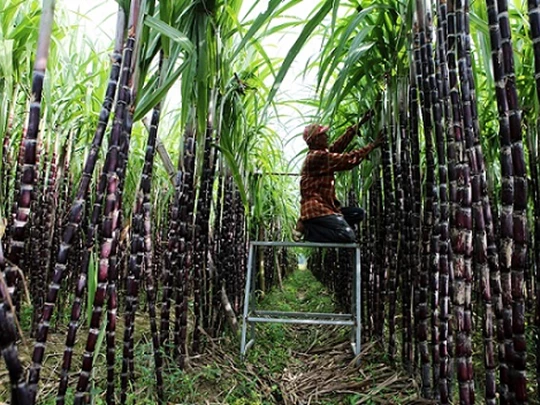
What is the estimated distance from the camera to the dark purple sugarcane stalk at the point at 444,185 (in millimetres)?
1134

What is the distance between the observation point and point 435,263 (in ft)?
4.64

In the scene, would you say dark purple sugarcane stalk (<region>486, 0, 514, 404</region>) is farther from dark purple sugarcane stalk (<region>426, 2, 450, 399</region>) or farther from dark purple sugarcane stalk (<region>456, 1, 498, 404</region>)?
dark purple sugarcane stalk (<region>426, 2, 450, 399</region>)

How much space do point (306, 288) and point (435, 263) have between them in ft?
16.7

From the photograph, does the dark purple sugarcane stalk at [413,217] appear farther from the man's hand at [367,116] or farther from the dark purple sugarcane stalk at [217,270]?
the dark purple sugarcane stalk at [217,270]

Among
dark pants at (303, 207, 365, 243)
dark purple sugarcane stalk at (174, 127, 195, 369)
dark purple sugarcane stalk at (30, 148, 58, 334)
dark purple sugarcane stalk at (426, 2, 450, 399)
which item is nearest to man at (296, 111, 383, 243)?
dark pants at (303, 207, 365, 243)

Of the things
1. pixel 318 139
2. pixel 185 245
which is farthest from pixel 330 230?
pixel 185 245

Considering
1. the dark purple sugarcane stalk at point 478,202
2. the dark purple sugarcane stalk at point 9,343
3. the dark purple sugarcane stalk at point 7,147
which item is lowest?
the dark purple sugarcane stalk at point 9,343

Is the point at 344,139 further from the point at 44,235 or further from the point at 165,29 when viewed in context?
the point at 44,235

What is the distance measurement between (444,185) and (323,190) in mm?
1378

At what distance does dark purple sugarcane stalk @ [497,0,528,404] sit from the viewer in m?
0.80

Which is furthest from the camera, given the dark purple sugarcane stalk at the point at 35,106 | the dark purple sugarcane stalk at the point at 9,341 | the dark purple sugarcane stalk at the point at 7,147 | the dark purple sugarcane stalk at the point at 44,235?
the dark purple sugarcane stalk at the point at 44,235

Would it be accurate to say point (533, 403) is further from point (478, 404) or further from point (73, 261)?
point (73, 261)

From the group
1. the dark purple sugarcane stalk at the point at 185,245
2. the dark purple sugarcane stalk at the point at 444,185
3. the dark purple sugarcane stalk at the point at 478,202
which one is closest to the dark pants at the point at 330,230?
the dark purple sugarcane stalk at the point at 185,245

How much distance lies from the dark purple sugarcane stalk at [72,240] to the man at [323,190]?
5.30 ft
